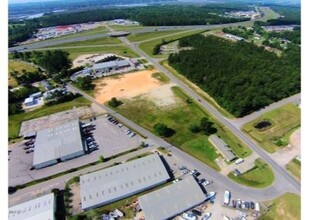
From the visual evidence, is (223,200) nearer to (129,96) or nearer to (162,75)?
(129,96)

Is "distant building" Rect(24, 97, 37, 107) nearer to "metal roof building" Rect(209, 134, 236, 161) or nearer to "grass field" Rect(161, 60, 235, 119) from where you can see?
"grass field" Rect(161, 60, 235, 119)

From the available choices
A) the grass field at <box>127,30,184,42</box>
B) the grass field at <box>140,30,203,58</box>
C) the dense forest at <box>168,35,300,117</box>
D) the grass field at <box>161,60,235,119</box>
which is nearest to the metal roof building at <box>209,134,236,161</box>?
the grass field at <box>161,60,235,119</box>

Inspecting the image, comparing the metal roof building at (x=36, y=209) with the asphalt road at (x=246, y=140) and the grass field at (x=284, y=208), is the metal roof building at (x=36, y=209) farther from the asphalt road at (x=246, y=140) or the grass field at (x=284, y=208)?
the asphalt road at (x=246, y=140)

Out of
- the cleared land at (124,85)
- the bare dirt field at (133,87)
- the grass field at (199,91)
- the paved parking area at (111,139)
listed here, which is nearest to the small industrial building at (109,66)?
the cleared land at (124,85)

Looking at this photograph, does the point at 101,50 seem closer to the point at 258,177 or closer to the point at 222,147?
the point at 222,147

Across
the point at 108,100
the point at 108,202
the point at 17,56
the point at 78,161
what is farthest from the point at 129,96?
the point at 17,56

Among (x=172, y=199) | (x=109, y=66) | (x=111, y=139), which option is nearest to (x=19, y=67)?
(x=109, y=66)
